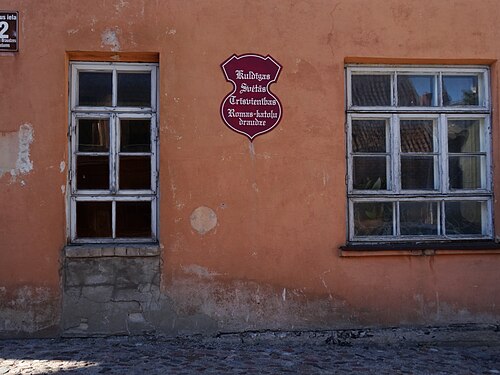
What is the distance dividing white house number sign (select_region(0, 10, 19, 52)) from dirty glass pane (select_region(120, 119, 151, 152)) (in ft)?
4.18

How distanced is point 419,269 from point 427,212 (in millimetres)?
621

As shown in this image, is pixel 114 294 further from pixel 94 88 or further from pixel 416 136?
pixel 416 136

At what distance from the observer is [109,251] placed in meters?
5.43

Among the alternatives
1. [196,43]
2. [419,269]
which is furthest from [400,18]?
[419,269]

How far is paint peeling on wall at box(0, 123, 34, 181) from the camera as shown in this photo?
5.43 metres

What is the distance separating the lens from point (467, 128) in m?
5.94

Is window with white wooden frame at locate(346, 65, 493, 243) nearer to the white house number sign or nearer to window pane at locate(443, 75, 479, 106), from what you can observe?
window pane at locate(443, 75, 479, 106)

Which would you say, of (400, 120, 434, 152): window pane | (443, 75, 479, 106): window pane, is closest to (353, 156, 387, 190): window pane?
(400, 120, 434, 152): window pane

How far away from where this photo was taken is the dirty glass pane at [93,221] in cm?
562

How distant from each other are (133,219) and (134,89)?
1.33 m

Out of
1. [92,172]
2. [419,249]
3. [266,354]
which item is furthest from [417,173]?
[92,172]

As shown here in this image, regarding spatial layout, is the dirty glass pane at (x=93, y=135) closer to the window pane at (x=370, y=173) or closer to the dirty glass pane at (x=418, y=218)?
the window pane at (x=370, y=173)

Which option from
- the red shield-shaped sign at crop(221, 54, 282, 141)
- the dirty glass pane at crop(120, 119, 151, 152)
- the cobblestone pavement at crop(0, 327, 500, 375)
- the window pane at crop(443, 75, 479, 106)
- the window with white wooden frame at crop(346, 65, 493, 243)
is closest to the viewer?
the cobblestone pavement at crop(0, 327, 500, 375)

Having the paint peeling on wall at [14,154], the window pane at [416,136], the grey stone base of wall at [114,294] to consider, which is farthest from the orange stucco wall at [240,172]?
the window pane at [416,136]
